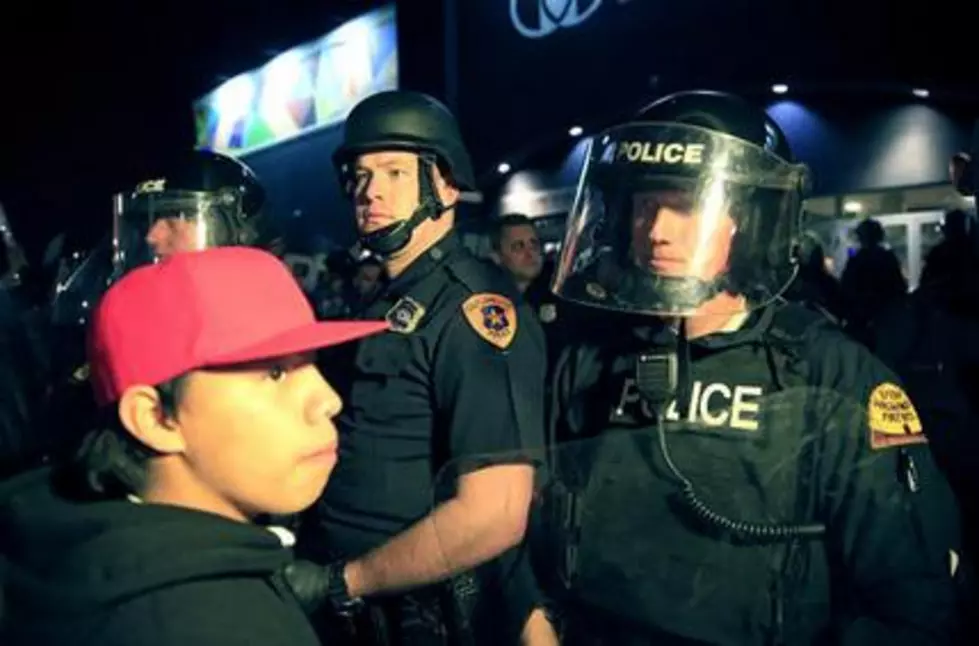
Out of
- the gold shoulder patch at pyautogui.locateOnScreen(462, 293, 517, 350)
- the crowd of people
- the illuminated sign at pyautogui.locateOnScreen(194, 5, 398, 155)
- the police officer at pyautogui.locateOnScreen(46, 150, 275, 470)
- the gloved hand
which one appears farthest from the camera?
the illuminated sign at pyautogui.locateOnScreen(194, 5, 398, 155)

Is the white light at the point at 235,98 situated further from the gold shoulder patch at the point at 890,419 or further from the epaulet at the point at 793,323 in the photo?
the gold shoulder patch at the point at 890,419

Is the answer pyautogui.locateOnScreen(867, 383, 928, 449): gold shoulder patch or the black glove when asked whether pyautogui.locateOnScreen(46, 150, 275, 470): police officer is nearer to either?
the black glove

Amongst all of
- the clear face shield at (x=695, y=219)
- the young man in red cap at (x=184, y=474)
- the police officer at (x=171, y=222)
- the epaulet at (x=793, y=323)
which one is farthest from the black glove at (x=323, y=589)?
the police officer at (x=171, y=222)

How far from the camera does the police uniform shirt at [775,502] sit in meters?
1.73

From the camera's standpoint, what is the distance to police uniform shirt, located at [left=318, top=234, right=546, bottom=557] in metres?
2.36

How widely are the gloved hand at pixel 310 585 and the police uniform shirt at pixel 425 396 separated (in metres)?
0.17

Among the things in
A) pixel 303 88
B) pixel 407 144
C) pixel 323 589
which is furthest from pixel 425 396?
pixel 303 88

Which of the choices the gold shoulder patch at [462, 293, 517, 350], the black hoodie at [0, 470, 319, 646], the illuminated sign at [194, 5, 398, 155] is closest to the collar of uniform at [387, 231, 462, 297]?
the gold shoulder patch at [462, 293, 517, 350]

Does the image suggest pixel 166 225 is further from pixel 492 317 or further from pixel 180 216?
pixel 492 317

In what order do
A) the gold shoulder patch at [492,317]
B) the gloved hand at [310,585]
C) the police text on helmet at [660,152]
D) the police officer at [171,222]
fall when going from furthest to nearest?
the police officer at [171,222] < the gold shoulder patch at [492,317] < the gloved hand at [310,585] < the police text on helmet at [660,152]

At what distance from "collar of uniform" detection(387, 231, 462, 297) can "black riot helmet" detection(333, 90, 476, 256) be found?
0.26ft

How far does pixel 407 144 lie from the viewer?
2.87 metres

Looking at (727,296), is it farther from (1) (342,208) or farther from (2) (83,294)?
(1) (342,208)

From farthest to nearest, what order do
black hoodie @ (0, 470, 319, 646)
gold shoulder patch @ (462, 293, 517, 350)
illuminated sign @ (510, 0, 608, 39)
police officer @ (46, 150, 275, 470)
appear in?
illuminated sign @ (510, 0, 608, 39), police officer @ (46, 150, 275, 470), gold shoulder patch @ (462, 293, 517, 350), black hoodie @ (0, 470, 319, 646)
